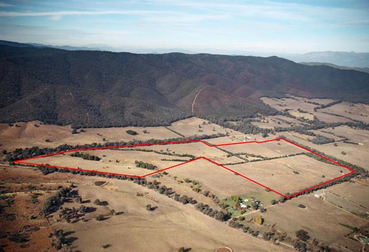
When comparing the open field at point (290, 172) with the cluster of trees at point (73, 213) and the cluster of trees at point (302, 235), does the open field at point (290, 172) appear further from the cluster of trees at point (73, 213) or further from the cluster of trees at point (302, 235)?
the cluster of trees at point (73, 213)

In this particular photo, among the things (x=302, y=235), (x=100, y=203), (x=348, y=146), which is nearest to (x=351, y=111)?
(x=348, y=146)

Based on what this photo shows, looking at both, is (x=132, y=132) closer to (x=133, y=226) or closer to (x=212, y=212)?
(x=212, y=212)

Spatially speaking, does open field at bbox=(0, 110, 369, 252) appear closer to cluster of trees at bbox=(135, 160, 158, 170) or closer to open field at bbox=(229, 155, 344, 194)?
open field at bbox=(229, 155, 344, 194)

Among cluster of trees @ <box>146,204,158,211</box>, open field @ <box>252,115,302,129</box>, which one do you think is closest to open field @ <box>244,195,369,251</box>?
cluster of trees @ <box>146,204,158,211</box>

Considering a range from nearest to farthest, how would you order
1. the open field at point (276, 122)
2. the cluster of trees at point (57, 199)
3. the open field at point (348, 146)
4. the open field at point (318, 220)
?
the open field at point (318, 220), the cluster of trees at point (57, 199), the open field at point (348, 146), the open field at point (276, 122)

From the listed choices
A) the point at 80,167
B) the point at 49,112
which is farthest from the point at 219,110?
the point at 80,167

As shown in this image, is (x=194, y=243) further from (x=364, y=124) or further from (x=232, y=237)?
(x=364, y=124)

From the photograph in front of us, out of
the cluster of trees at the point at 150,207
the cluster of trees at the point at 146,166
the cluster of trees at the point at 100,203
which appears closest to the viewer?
the cluster of trees at the point at 150,207

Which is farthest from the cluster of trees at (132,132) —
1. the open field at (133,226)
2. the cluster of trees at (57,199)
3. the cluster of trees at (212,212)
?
the cluster of trees at (212,212)

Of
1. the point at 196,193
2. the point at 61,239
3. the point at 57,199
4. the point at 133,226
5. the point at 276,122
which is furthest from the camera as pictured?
the point at 276,122

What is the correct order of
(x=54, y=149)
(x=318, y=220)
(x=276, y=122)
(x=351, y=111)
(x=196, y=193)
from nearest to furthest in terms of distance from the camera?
(x=318, y=220) → (x=196, y=193) → (x=54, y=149) → (x=276, y=122) → (x=351, y=111)

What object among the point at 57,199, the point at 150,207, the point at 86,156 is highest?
the point at 86,156
